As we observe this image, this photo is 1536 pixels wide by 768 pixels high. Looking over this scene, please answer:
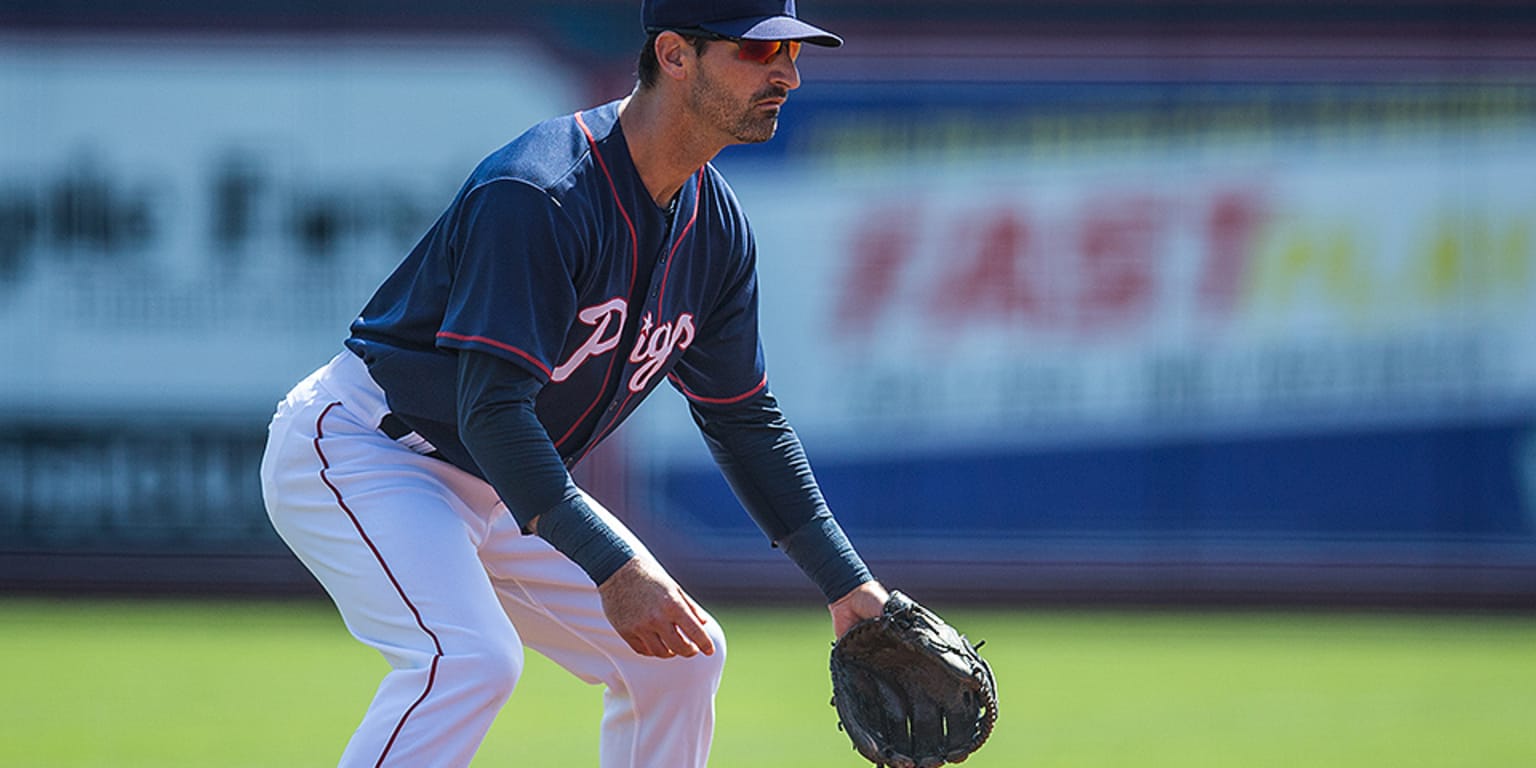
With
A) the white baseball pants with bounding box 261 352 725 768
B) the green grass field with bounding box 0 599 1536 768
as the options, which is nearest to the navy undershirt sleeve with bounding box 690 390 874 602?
the white baseball pants with bounding box 261 352 725 768

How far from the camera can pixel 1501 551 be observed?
1132 centimetres

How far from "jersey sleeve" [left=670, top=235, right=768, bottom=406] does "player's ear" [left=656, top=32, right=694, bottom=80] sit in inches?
18.6

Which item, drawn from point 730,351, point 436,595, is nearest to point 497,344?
point 436,595

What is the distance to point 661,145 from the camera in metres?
3.61

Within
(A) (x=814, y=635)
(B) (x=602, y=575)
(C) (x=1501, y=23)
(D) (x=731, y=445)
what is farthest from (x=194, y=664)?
(C) (x=1501, y=23)

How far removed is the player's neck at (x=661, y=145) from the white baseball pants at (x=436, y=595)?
61cm

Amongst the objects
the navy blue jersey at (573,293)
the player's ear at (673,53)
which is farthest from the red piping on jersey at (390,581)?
the player's ear at (673,53)

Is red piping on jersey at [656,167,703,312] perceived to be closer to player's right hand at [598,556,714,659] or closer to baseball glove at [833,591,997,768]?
player's right hand at [598,556,714,659]

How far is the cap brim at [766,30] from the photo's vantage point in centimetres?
347

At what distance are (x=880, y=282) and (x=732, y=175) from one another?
102 centimetres

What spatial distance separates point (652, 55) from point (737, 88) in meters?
→ 0.19

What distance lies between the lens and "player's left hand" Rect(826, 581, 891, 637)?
12.7ft

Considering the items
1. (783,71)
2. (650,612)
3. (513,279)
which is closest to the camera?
(650,612)

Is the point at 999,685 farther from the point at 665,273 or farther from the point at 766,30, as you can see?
the point at 766,30
